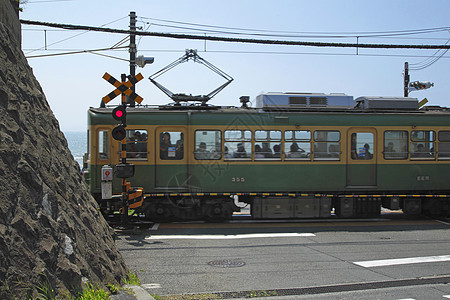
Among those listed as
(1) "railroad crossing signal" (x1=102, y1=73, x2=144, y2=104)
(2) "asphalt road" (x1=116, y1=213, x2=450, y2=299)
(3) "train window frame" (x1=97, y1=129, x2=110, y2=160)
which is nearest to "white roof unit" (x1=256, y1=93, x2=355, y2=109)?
(2) "asphalt road" (x1=116, y1=213, x2=450, y2=299)

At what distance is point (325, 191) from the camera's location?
45.4 feet

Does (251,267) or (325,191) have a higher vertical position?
(325,191)

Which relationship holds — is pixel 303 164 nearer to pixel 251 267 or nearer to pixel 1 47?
pixel 251 267

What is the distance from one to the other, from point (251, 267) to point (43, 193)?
15.1 feet

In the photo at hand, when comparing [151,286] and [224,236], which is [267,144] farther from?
[151,286]

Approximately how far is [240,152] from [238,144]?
26 centimetres

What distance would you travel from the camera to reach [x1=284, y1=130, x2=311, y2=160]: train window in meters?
13.6

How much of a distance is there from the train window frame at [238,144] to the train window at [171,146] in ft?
4.58

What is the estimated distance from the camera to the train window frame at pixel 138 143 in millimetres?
13008

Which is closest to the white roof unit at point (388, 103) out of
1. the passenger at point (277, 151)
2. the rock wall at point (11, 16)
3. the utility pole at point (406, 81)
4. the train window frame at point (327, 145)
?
the train window frame at point (327, 145)

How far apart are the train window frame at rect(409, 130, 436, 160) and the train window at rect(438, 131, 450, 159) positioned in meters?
0.22

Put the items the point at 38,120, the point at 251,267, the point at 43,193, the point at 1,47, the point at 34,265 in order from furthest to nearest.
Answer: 1. the point at 251,267
2. the point at 38,120
3. the point at 1,47
4. the point at 43,193
5. the point at 34,265

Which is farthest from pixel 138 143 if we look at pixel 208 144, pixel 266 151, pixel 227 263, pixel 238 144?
pixel 227 263

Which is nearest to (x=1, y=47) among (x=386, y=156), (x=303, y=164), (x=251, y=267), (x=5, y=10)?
(x=5, y=10)
